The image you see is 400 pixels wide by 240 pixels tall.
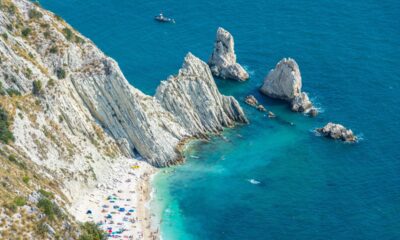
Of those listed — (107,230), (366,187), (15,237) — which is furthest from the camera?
(366,187)

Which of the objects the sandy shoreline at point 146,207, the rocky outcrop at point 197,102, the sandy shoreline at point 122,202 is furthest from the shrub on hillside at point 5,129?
the rocky outcrop at point 197,102

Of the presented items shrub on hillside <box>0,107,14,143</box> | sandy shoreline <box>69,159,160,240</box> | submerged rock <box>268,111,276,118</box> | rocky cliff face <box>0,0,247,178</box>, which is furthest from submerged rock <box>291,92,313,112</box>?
shrub on hillside <box>0,107,14,143</box>

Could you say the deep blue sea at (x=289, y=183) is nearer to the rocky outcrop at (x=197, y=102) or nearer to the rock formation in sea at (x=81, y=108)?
the rocky outcrop at (x=197, y=102)

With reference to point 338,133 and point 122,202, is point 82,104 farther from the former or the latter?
point 338,133

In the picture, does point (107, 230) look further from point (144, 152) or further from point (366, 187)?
point (366, 187)

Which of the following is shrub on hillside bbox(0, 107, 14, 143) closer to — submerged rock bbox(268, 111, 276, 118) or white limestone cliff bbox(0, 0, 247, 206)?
white limestone cliff bbox(0, 0, 247, 206)

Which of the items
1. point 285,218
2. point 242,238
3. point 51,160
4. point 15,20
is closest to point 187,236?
point 242,238
